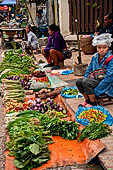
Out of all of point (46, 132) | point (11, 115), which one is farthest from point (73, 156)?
point (11, 115)

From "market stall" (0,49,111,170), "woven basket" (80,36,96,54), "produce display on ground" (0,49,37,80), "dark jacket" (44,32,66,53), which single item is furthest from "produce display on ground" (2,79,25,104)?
"woven basket" (80,36,96,54)

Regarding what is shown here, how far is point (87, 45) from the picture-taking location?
484 inches

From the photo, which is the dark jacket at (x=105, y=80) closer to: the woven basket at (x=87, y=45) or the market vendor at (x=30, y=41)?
the woven basket at (x=87, y=45)

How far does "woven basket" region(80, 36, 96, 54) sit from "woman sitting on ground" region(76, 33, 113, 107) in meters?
6.59

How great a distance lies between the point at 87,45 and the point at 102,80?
7055 millimetres

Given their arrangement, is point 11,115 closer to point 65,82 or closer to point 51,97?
point 51,97

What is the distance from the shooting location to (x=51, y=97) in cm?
700

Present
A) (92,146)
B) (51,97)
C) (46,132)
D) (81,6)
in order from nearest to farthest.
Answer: (92,146), (46,132), (51,97), (81,6)

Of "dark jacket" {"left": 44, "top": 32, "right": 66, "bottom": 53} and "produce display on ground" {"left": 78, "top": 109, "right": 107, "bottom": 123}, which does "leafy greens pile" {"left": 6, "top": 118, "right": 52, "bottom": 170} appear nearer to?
"produce display on ground" {"left": 78, "top": 109, "right": 107, "bottom": 123}

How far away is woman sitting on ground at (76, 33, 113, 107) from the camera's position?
17.6 feet

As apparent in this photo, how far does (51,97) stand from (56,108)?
3.19ft

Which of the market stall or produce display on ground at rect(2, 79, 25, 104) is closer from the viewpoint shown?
the market stall

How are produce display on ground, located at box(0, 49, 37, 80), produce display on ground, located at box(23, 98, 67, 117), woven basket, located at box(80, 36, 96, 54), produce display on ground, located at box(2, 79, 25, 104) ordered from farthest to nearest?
woven basket, located at box(80, 36, 96, 54) < produce display on ground, located at box(0, 49, 37, 80) < produce display on ground, located at box(2, 79, 25, 104) < produce display on ground, located at box(23, 98, 67, 117)

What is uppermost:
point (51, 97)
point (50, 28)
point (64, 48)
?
point (50, 28)
